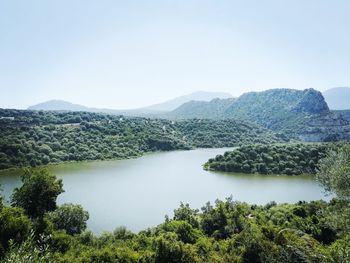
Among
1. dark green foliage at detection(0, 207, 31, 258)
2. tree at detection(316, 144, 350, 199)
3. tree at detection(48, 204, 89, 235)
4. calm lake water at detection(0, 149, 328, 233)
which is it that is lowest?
calm lake water at detection(0, 149, 328, 233)

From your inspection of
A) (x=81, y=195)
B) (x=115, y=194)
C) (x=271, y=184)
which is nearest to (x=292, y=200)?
(x=271, y=184)

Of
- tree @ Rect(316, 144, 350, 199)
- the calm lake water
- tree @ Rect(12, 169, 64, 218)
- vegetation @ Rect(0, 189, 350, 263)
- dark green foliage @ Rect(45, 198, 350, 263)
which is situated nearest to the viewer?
vegetation @ Rect(0, 189, 350, 263)

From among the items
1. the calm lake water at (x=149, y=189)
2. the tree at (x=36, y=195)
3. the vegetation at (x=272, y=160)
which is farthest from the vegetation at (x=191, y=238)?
the vegetation at (x=272, y=160)

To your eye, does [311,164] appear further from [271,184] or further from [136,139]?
[136,139]

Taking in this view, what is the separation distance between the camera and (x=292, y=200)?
262 feet

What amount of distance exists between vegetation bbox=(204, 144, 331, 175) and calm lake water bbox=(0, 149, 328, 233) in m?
6.32

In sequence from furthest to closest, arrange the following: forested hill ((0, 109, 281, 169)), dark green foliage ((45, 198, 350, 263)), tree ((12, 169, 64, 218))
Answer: forested hill ((0, 109, 281, 169)) < tree ((12, 169, 64, 218)) < dark green foliage ((45, 198, 350, 263))

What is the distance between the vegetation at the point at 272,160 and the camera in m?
118

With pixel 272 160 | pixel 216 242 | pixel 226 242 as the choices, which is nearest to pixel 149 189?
pixel 272 160

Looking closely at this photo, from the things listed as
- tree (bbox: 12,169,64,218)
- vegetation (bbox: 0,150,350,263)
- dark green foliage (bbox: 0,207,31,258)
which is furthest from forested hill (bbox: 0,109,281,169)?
dark green foliage (bbox: 0,207,31,258)

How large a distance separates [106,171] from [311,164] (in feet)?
220

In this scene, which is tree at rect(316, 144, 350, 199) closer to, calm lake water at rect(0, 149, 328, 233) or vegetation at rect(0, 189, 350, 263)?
vegetation at rect(0, 189, 350, 263)

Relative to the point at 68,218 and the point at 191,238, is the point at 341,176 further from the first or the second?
the point at 68,218

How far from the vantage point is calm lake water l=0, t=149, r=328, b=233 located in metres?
68.6
